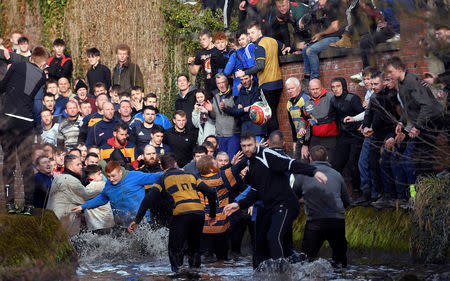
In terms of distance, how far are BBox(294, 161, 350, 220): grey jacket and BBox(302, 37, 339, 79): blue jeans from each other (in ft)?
14.7

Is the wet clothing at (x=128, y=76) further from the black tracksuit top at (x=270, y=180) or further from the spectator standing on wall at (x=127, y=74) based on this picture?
the black tracksuit top at (x=270, y=180)

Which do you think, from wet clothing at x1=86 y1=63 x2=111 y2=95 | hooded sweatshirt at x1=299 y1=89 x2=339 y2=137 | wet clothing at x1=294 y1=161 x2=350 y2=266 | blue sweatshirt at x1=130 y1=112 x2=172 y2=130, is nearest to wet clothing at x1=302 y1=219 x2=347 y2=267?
wet clothing at x1=294 y1=161 x2=350 y2=266

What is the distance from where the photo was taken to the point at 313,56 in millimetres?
15211

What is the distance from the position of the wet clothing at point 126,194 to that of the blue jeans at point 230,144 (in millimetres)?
2040

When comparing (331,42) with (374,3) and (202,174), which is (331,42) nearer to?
(202,174)

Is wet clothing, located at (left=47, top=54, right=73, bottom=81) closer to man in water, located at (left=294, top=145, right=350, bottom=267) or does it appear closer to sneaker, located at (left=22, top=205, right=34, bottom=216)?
sneaker, located at (left=22, top=205, right=34, bottom=216)

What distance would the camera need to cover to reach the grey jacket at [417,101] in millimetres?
10781

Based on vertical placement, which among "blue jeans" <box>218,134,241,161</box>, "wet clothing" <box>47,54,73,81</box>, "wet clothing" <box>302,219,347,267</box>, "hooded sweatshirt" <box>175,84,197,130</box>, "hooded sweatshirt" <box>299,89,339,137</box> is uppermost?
"wet clothing" <box>47,54,73,81</box>

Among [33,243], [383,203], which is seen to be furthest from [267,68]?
[33,243]

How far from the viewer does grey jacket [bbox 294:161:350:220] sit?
35.3 feet

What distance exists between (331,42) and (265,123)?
1.95 metres

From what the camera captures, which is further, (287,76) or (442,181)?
(287,76)

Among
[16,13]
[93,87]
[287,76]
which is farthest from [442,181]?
[16,13]

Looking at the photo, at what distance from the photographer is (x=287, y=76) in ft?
52.1
